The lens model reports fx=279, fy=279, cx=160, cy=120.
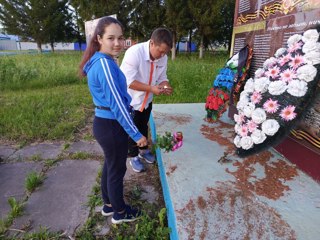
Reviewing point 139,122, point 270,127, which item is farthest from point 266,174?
point 139,122

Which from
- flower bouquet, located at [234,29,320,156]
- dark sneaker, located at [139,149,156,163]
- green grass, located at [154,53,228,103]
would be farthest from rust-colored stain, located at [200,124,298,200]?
green grass, located at [154,53,228,103]

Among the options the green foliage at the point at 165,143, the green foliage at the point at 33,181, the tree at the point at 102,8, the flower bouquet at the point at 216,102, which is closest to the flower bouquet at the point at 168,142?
the green foliage at the point at 165,143

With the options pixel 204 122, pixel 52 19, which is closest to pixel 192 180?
pixel 204 122

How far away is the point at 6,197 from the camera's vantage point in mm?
2621

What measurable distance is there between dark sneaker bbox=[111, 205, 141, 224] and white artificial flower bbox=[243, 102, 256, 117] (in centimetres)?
122

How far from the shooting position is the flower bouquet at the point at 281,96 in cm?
203

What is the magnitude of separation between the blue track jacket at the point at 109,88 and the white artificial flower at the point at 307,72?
4.14 feet

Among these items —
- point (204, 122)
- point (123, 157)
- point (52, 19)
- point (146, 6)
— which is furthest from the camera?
point (52, 19)

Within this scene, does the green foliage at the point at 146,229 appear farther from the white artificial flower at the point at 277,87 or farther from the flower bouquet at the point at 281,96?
the white artificial flower at the point at 277,87

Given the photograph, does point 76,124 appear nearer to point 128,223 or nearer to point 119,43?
point 128,223

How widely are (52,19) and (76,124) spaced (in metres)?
26.6

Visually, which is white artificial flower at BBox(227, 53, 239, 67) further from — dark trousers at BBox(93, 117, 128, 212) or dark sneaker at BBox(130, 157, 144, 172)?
dark trousers at BBox(93, 117, 128, 212)

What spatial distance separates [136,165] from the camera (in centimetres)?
310

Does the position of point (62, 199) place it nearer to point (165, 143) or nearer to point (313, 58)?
point (165, 143)
